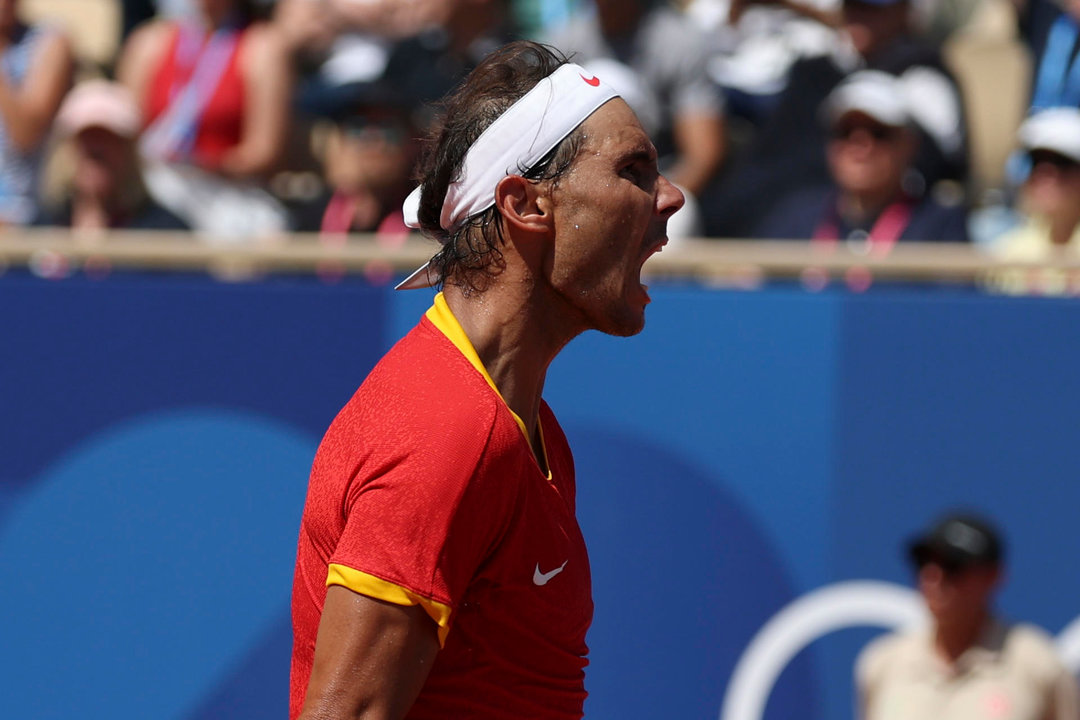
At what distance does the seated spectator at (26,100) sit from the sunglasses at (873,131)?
11.4ft

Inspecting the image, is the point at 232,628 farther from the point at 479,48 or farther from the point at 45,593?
the point at 479,48

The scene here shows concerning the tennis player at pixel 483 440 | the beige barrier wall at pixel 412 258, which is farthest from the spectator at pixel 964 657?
the tennis player at pixel 483 440

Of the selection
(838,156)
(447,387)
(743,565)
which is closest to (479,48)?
(838,156)

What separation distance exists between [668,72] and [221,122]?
1.91 m

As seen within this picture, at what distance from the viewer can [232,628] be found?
15.7ft

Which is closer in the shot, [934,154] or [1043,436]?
[1043,436]

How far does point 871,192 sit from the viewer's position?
5.27 metres

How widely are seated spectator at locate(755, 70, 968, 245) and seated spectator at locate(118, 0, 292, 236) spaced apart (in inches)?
86.2

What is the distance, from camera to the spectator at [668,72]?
580 cm

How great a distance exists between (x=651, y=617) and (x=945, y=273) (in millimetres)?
1470

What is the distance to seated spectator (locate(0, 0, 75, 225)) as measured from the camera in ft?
21.0

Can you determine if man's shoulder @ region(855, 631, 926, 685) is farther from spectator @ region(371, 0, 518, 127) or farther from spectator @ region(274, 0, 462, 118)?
spectator @ region(274, 0, 462, 118)

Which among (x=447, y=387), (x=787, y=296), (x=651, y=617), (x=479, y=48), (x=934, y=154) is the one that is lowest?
(x=447, y=387)

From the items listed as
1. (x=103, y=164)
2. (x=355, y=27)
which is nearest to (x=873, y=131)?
(x=355, y=27)
